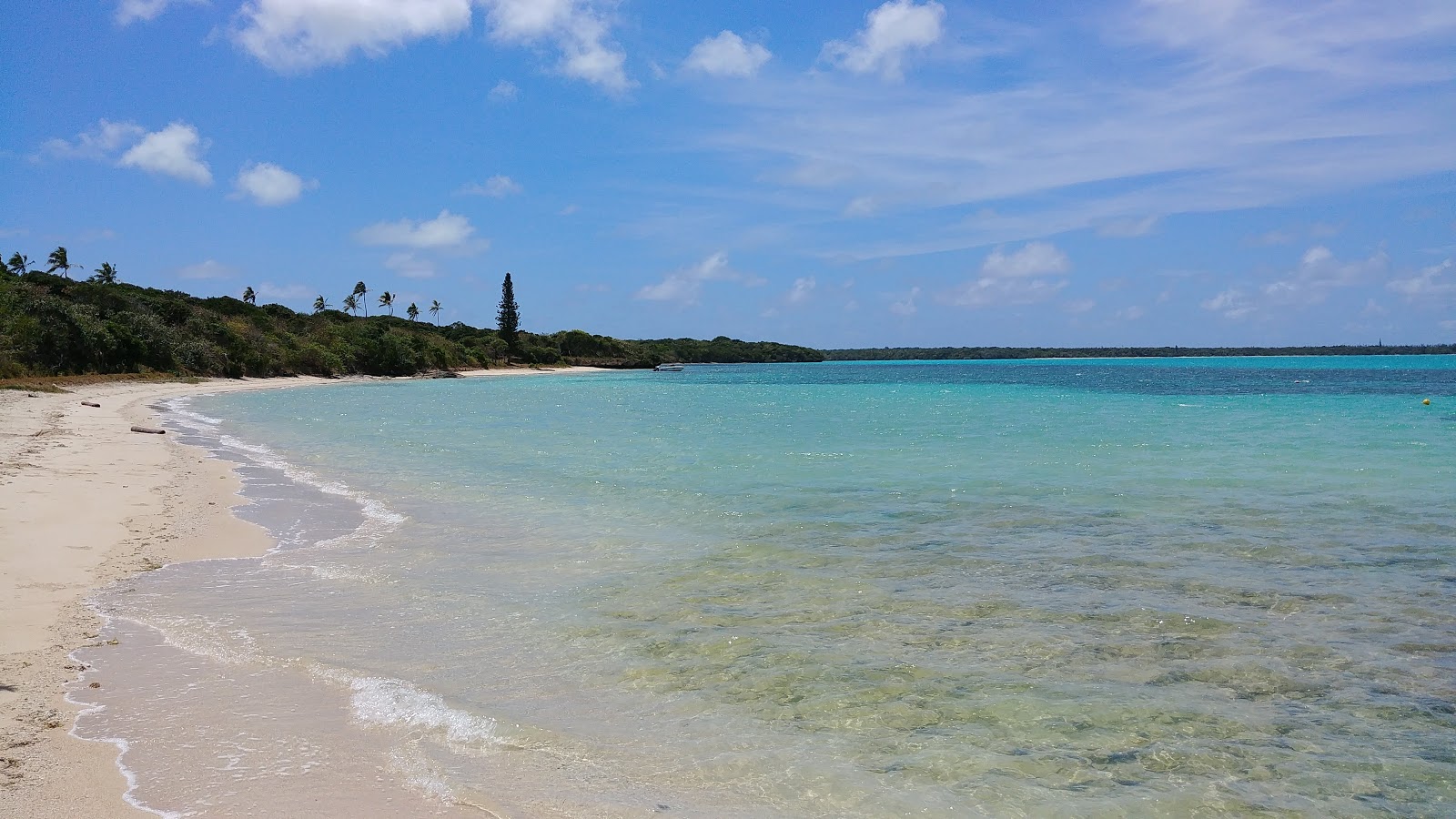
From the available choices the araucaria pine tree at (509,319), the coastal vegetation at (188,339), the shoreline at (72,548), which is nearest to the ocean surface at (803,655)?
the shoreline at (72,548)

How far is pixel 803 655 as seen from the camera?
607 cm

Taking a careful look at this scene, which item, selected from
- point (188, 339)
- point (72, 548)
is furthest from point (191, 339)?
point (72, 548)

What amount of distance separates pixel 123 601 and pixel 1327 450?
2267cm

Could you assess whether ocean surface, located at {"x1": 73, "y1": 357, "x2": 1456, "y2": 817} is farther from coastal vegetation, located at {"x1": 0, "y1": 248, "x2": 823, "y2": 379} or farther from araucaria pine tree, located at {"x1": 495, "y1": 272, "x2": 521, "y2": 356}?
araucaria pine tree, located at {"x1": 495, "y1": 272, "x2": 521, "y2": 356}

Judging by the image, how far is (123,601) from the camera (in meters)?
6.95

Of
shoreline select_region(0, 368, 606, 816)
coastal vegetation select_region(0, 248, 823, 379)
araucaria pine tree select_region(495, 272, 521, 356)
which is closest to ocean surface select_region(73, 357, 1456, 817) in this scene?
shoreline select_region(0, 368, 606, 816)

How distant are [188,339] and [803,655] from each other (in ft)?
216

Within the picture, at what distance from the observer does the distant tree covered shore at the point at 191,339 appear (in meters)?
41.2

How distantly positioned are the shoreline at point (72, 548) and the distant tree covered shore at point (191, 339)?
24581mm

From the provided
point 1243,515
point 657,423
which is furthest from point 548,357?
point 1243,515

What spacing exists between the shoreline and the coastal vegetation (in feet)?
79.7

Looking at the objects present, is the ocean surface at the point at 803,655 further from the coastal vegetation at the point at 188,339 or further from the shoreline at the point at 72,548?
the coastal vegetation at the point at 188,339

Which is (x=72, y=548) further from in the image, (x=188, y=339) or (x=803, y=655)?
(x=188, y=339)

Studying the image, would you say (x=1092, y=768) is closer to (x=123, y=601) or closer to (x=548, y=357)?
(x=123, y=601)
